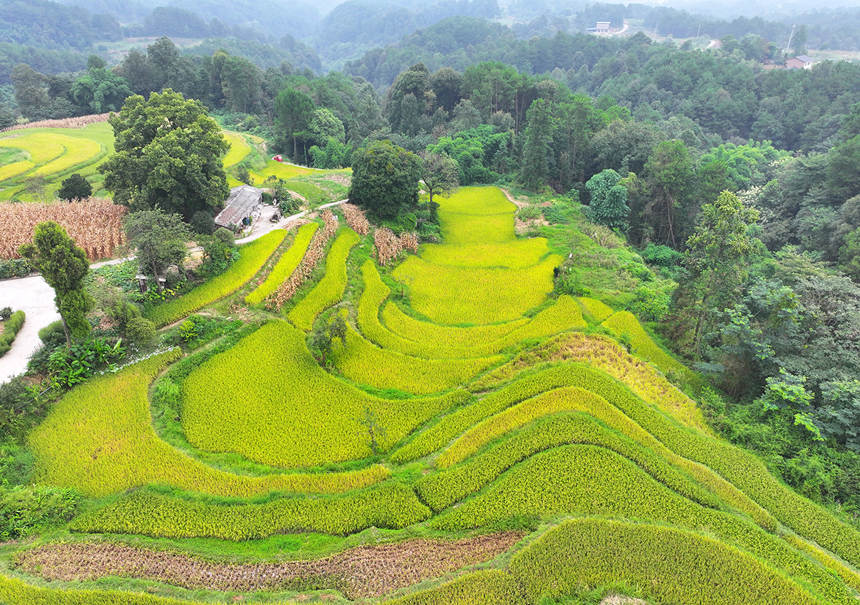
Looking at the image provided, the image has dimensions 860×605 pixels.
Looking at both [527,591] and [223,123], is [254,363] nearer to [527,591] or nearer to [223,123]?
[527,591]

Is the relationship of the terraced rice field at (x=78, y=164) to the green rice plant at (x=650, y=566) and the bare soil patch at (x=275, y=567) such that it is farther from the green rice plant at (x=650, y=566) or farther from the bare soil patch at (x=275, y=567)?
the green rice plant at (x=650, y=566)

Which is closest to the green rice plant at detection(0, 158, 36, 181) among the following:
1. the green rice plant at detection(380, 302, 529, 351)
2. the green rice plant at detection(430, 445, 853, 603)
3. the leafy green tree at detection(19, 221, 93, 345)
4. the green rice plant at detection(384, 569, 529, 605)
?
the leafy green tree at detection(19, 221, 93, 345)

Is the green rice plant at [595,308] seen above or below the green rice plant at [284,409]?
above

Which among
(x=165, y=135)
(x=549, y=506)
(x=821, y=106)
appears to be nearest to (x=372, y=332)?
(x=549, y=506)

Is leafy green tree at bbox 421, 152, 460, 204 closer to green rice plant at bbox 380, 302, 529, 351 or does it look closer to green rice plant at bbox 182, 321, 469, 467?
green rice plant at bbox 380, 302, 529, 351

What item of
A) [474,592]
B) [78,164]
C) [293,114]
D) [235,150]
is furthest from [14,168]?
[474,592]

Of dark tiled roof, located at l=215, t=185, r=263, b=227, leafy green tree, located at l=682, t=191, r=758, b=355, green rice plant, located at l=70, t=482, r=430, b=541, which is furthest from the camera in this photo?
dark tiled roof, located at l=215, t=185, r=263, b=227

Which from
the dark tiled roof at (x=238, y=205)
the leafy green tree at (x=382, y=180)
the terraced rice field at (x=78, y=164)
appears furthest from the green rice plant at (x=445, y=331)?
the terraced rice field at (x=78, y=164)

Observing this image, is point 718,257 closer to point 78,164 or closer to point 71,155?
point 78,164
